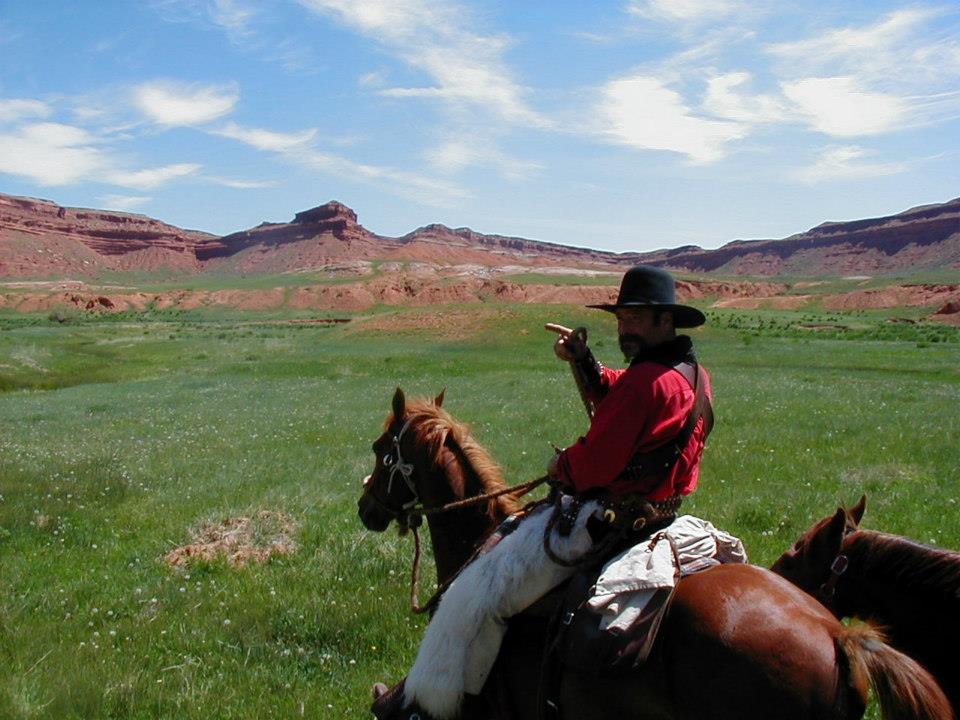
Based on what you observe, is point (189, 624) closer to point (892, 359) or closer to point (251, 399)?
point (251, 399)

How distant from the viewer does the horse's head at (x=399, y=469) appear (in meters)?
5.70

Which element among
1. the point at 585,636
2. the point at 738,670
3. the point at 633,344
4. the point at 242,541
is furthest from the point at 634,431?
the point at 242,541

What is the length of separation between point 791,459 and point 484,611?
11.2 m

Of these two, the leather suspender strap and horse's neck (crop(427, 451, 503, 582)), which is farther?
horse's neck (crop(427, 451, 503, 582))

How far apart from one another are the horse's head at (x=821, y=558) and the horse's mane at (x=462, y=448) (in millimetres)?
1875

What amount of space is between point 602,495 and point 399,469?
1782mm

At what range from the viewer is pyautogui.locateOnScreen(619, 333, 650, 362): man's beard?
4.71 m

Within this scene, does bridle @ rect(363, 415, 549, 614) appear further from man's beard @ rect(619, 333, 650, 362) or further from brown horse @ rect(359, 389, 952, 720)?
man's beard @ rect(619, 333, 650, 362)

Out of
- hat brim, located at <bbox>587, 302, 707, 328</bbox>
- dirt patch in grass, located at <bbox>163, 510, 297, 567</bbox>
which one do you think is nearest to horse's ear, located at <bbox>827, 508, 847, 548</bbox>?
hat brim, located at <bbox>587, 302, 707, 328</bbox>

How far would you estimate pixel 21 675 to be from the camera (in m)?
6.67

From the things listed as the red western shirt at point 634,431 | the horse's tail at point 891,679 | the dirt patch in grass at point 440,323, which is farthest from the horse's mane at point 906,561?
the dirt patch in grass at point 440,323

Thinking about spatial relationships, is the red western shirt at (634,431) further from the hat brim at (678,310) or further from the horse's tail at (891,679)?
the horse's tail at (891,679)

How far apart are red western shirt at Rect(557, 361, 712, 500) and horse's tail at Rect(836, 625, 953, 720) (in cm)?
121

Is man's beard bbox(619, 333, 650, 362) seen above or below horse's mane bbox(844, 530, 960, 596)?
above
